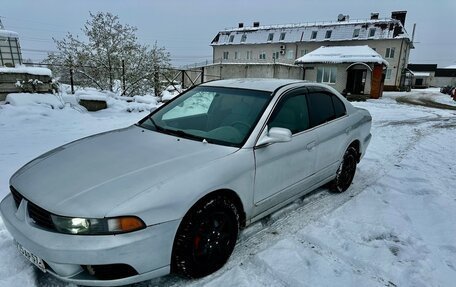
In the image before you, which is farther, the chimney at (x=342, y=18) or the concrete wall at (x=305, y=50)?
the chimney at (x=342, y=18)

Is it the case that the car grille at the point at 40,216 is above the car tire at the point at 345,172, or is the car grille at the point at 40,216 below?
above

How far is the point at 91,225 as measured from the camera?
1.88m

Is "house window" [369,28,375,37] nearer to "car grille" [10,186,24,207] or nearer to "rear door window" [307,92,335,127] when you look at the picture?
"rear door window" [307,92,335,127]

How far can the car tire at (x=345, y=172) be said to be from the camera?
13.4ft

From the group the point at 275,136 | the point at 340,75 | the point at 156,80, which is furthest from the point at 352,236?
the point at 340,75

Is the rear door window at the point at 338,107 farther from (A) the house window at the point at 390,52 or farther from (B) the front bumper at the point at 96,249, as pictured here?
(A) the house window at the point at 390,52

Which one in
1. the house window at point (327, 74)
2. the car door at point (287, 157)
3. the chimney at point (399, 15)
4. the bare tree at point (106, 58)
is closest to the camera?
the car door at point (287, 157)

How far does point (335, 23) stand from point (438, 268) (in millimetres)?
42778

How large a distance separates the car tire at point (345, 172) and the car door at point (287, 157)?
84cm

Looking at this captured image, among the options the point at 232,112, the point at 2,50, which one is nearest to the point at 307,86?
the point at 232,112

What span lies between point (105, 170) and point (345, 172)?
10.6 feet

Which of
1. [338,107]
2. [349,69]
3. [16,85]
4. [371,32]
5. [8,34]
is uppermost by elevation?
[371,32]

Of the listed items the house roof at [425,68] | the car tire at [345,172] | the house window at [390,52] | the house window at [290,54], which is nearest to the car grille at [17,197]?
the car tire at [345,172]

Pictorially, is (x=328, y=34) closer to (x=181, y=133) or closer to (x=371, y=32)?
(x=371, y=32)
